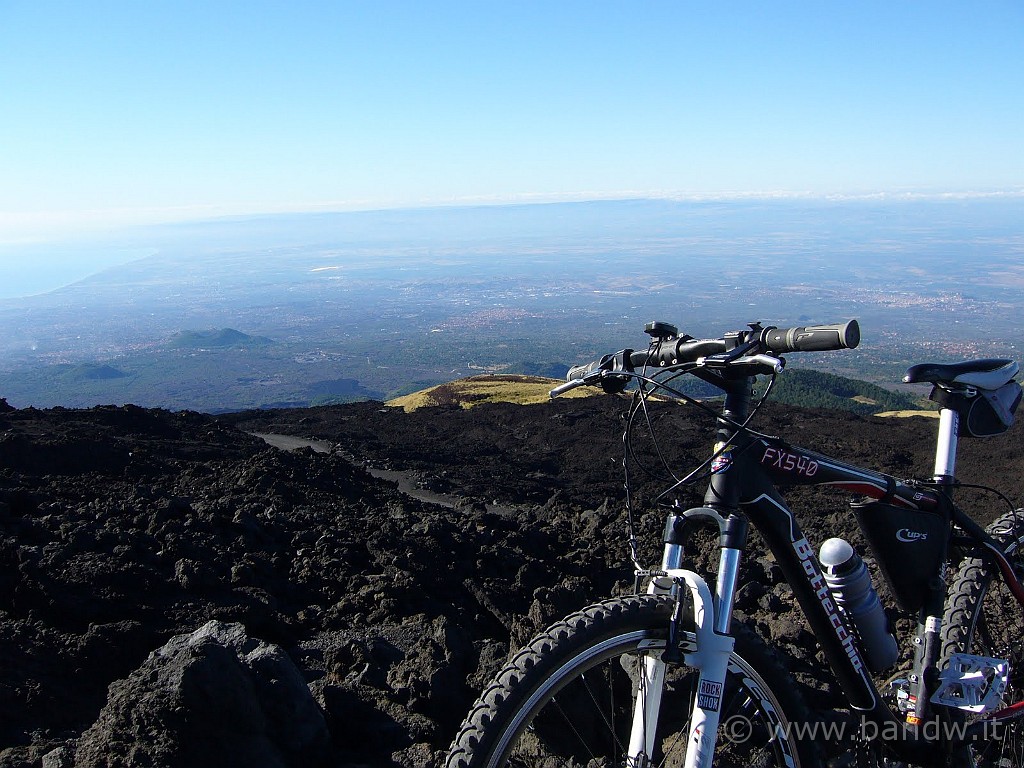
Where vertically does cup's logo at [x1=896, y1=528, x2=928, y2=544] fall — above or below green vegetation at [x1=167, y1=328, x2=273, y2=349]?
above

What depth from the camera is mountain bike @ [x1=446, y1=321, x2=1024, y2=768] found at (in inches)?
107

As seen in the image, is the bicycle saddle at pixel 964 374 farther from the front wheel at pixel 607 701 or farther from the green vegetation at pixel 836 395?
the green vegetation at pixel 836 395

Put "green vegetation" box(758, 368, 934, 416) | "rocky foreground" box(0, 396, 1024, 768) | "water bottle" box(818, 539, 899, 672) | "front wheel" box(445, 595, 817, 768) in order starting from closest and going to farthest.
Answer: "front wheel" box(445, 595, 817, 768) < "water bottle" box(818, 539, 899, 672) < "rocky foreground" box(0, 396, 1024, 768) < "green vegetation" box(758, 368, 934, 416)

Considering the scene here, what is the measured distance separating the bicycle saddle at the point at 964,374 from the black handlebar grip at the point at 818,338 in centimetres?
134

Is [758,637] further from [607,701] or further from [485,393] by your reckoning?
[485,393]

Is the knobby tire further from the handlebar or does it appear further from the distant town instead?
the distant town

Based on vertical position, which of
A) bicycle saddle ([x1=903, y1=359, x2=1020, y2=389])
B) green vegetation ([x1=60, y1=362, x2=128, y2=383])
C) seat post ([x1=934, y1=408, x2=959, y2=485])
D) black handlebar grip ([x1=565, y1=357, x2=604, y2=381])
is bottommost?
green vegetation ([x1=60, y1=362, x2=128, y2=383])

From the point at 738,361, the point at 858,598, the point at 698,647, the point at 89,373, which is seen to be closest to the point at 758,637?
the point at 698,647

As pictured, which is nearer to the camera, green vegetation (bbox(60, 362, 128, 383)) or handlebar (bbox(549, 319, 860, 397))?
handlebar (bbox(549, 319, 860, 397))

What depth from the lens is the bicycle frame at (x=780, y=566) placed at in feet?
9.11

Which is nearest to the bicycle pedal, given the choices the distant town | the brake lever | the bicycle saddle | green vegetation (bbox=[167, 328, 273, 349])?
the bicycle saddle

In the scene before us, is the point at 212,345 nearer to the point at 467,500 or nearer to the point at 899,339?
the point at 899,339

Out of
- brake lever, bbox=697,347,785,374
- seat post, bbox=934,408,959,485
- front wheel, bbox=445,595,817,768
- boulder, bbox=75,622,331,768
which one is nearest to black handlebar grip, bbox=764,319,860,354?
brake lever, bbox=697,347,785,374

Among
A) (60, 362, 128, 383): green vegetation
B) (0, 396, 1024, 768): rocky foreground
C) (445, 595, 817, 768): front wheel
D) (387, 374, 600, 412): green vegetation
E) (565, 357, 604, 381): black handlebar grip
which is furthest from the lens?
(60, 362, 128, 383): green vegetation
